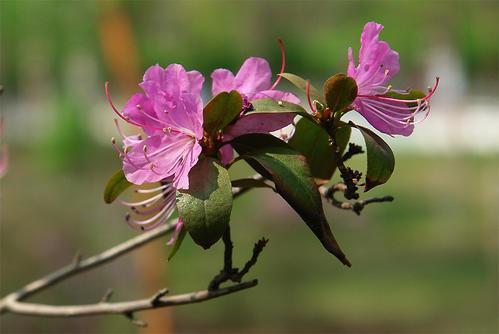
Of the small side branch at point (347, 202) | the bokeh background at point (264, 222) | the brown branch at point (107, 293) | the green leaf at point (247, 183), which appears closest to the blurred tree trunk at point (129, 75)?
the bokeh background at point (264, 222)

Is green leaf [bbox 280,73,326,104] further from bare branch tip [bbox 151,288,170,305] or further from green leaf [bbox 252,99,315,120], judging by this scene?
bare branch tip [bbox 151,288,170,305]

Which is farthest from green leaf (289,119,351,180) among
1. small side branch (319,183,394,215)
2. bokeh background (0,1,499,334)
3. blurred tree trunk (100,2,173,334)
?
blurred tree trunk (100,2,173,334)

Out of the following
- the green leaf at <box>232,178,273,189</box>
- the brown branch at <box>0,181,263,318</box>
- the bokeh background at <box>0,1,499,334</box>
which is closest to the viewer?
the green leaf at <box>232,178,273,189</box>

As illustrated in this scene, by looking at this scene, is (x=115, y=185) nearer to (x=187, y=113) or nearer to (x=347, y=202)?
(x=187, y=113)

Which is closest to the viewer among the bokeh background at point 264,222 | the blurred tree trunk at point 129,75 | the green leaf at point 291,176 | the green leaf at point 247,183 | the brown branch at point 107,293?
the green leaf at point 291,176

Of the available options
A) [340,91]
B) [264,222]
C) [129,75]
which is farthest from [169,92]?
[264,222]

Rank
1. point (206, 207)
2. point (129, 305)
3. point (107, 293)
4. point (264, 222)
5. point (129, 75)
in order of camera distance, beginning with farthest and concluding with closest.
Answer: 1. point (264, 222)
2. point (129, 75)
3. point (107, 293)
4. point (129, 305)
5. point (206, 207)

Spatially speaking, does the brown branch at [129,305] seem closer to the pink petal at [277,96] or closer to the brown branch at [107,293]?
the brown branch at [107,293]
